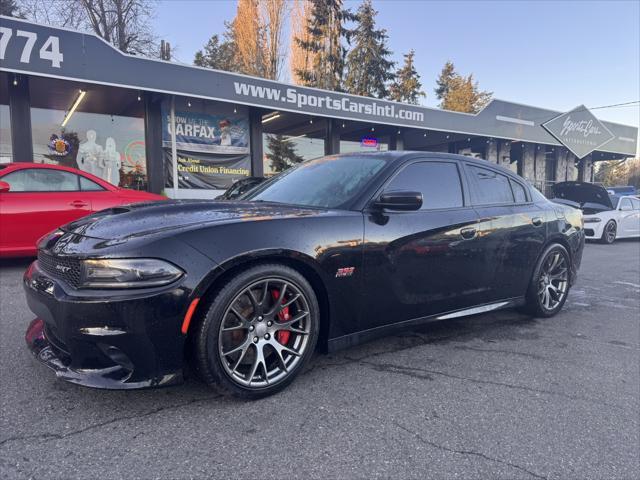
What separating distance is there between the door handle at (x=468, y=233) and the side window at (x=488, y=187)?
0.30 meters

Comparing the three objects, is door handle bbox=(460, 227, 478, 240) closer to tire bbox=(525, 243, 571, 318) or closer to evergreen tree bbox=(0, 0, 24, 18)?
tire bbox=(525, 243, 571, 318)

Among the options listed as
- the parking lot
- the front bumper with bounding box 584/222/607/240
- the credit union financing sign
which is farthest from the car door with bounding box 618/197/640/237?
the parking lot

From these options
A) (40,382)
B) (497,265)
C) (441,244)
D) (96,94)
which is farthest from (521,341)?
(96,94)

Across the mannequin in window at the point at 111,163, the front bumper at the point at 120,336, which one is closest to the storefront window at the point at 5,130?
the mannequin in window at the point at 111,163

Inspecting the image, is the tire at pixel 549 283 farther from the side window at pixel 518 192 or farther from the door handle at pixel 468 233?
the door handle at pixel 468 233

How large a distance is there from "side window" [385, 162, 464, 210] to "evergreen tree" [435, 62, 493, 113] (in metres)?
41.6

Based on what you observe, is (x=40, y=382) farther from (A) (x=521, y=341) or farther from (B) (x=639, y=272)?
(B) (x=639, y=272)

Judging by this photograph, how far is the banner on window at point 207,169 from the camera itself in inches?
489

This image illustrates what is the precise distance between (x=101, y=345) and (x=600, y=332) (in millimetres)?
3959

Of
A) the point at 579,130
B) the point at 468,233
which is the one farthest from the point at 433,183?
the point at 579,130

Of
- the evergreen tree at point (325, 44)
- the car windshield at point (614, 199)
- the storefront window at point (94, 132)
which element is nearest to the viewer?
the storefront window at point (94, 132)

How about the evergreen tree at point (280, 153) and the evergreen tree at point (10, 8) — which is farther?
the evergreen tree at point (10, 8)

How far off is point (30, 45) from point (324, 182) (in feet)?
26.9

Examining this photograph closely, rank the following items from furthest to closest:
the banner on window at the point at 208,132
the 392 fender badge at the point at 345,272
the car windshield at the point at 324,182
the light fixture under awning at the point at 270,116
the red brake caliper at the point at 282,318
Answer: the light fixture under awning at the point at 270,116 < the banner on window at the point at 208,132 < the car windshield at the point at 324,182 < the 392 fender badge at the point at 345,272 < the red brake caliper at the point at 282,318
